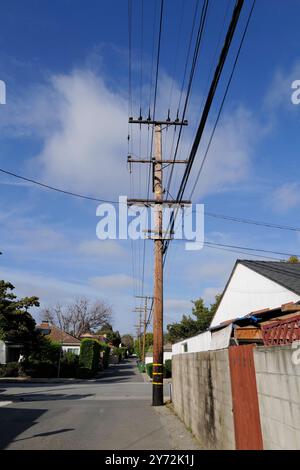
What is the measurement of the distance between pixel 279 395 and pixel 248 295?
16.1 m

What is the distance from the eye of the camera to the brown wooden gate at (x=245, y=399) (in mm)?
4848

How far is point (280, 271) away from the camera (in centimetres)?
1903

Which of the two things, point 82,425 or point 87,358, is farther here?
point 87,358

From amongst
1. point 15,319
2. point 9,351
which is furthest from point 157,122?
point 9,351

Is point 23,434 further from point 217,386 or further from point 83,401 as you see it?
point 83,401

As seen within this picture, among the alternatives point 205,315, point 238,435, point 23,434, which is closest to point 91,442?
point 23,434

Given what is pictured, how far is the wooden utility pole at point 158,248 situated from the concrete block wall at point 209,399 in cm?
500

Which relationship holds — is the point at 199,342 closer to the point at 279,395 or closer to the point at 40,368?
the point at 279,395

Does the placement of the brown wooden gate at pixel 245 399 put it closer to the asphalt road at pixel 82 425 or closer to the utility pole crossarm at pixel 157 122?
the asphalt road at pixel 82 425

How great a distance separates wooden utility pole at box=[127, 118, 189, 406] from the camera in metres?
15.7

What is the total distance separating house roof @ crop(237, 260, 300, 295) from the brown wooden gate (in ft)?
32.1

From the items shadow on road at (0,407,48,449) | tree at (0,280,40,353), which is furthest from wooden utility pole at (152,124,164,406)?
tree at (0,280,40,353)

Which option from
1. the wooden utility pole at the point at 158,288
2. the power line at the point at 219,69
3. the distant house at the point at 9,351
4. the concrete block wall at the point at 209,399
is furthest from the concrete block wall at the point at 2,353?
the power line at the point at 219,69

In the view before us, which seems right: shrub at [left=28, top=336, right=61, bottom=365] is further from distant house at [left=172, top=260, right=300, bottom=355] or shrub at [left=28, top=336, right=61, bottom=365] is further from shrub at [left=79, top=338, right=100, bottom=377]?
distant house at [left=172, top=260, right=300, bottom=355]
